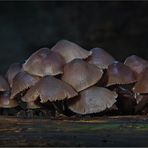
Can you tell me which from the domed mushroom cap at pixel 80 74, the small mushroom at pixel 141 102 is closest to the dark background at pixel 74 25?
the small mushroom at pixel 141 102

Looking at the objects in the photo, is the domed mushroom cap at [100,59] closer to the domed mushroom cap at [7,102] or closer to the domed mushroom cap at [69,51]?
the domed mushroom cap at [69,51]

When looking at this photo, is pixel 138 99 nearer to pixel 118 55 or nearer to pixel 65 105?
pixel 65 105

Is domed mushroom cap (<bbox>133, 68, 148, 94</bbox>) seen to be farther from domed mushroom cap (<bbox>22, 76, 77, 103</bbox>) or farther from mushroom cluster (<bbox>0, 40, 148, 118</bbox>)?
domed mushroom cap (<bbox>22, 76, 77, 103</bbox>)

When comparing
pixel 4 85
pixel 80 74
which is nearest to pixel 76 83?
pixel 80 74

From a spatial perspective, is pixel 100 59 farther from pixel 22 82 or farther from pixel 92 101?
pixel 22 82

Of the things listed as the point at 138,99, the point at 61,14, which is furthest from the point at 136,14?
the point at 138,99

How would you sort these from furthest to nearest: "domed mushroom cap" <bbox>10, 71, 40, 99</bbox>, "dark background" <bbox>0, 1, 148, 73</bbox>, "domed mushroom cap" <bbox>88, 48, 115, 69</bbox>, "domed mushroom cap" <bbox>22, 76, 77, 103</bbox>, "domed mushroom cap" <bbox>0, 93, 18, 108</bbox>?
"dark background" <bbox>0, 1, 148, 73</bbox> < "domed mushroom cap" <bbox>0, 93, 18, 108</bbox> < "domed mushroom cap" <bbox>88, 48, 115, 69</bbox> < "domed mushroom cap" <bbox>10, 71, 40, 99</bbox> < "domed mushroom cap" <bbox>22, 76, 77, 103</bbox>

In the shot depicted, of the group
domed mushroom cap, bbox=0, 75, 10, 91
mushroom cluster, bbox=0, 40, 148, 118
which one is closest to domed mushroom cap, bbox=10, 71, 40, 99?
mushroom cluster, bbox=0, 40, 148, 118
